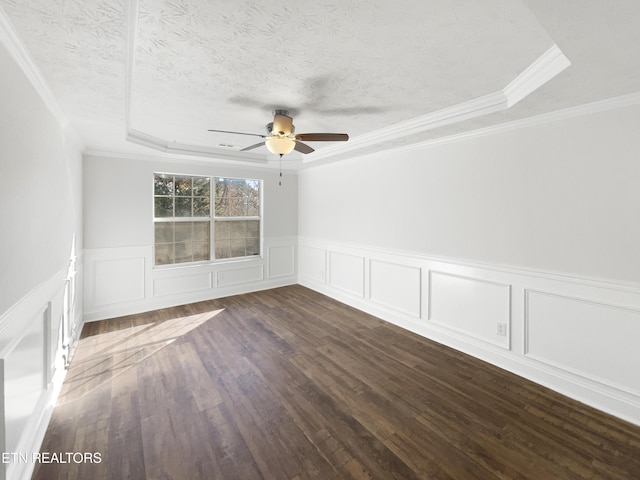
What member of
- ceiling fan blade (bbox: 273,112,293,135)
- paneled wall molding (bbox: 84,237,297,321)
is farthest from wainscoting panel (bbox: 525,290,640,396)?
paneled wall molding (bbox: 84,237,297,321)

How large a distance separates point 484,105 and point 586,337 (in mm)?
2088

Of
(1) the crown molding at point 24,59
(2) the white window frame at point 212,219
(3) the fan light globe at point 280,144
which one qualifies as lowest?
(2) the white window frame at point 212,219

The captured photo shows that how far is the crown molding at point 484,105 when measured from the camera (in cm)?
184

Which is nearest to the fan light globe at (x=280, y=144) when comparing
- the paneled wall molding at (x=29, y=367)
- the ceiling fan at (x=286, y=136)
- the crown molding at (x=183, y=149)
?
the ceiling fan at (x=286, y=136)

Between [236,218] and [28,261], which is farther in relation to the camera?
[236,218]

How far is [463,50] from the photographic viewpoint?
180 centimetres

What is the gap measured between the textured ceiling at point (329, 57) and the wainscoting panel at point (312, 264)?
2892 mm

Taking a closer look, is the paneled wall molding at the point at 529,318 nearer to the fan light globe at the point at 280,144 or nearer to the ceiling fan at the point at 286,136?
the ceiling fan at the point at 286,136

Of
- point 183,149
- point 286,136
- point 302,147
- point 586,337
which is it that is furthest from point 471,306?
point 183,149

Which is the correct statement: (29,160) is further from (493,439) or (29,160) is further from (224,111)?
(493,439)

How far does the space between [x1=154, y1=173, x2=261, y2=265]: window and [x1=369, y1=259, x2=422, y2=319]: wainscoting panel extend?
97.3 inches

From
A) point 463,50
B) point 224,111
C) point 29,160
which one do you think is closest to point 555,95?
point 463,50

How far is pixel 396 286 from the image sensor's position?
158 inches

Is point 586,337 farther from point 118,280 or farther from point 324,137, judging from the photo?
point 118,280
